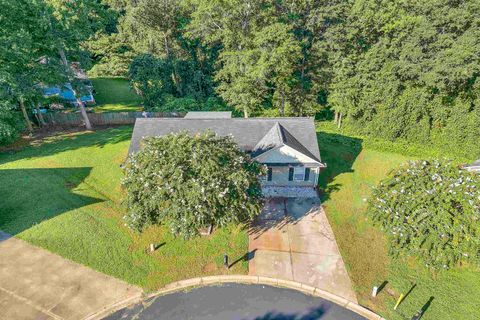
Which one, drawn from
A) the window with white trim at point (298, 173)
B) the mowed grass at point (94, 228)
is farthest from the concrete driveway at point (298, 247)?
the window with white trim at point (298, 173)

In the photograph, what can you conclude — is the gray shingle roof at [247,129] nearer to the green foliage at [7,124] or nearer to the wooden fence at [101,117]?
the wooden fence at [101,117]

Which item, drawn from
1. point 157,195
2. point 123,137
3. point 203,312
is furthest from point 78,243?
point 123,137

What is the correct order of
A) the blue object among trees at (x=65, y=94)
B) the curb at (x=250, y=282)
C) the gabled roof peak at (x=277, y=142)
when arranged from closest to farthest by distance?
the curb at (x=250, y=282)
the gabled roof peak at (x=277, y=142)
the blue object among trees at (x=65, y=94)

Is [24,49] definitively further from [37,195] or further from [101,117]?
[37,195]

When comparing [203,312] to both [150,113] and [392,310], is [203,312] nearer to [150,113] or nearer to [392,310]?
[392,310]

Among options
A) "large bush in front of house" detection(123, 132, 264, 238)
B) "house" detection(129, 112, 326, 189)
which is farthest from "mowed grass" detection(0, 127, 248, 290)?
"house" detection(129, 112, 326, 189)

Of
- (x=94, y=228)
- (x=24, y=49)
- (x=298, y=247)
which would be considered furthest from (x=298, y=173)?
(x=24, y=49)
